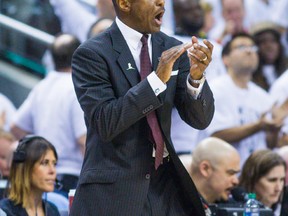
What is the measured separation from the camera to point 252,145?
8422 millimetres

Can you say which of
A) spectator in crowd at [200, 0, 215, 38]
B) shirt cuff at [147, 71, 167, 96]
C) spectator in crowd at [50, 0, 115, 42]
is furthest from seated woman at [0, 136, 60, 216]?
spectator in crowd at [200, 0, 215, 38]

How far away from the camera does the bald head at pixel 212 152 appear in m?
7.05

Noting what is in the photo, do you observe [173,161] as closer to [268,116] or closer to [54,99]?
[54,99]

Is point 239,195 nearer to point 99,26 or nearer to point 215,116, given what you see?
point 215,116

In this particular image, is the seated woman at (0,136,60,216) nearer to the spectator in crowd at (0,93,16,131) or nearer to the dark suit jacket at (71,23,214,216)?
the dark suit jacket at (71,23,214,216)

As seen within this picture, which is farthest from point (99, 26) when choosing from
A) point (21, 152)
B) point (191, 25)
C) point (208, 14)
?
point (208, 14)

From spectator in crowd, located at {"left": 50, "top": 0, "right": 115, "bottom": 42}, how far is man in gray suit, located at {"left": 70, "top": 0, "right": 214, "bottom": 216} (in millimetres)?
5273

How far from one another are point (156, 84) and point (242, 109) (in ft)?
14.0

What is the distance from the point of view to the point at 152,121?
438 centimetres

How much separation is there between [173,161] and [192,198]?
0.22m

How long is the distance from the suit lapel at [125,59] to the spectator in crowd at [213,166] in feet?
8.71

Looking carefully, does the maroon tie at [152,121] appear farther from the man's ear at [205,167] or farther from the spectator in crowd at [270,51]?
the spectator in crowd at [270,51]

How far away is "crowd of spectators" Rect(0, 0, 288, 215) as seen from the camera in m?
7.10

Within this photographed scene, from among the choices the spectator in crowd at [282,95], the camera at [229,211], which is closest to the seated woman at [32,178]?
the camera at [229,211]
